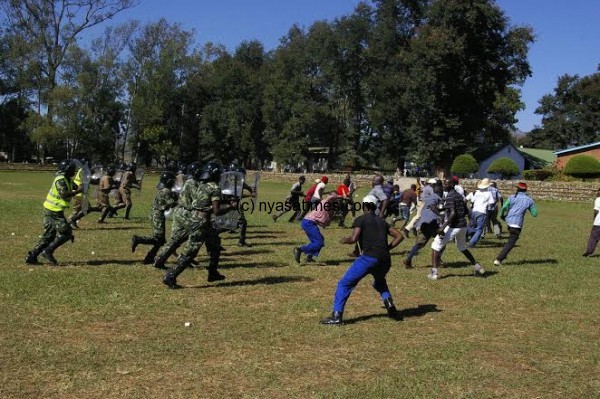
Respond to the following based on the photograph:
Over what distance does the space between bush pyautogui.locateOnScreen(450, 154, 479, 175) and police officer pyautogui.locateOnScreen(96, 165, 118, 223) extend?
3626 cm

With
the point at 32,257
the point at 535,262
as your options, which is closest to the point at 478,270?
the point at 535,262

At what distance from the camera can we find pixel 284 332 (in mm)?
7500

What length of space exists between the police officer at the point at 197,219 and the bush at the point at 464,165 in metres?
41.8

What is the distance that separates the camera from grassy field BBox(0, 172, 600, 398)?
579 cm

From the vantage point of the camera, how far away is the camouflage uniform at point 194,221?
9.46 m

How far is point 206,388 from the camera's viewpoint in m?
5.60

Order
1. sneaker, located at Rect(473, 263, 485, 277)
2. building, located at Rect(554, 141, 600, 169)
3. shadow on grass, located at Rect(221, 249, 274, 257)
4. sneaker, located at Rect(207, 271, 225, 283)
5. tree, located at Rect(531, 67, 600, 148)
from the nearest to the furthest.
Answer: sneaker, located at Rect(207, 271, 225, 283) < sneaker, located at Rect(473, 263, 485, 277) < shadow on grass, located at Rect(221, 249, 274, 257) < building, located at Rect(554, 141, 600, 169) < tree, located at Rect(531, 67, 600, 148)

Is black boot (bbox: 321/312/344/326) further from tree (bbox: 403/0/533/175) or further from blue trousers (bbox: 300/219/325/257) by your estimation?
tree (bbox: 403/0/533/175)

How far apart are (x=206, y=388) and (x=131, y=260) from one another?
692 cm

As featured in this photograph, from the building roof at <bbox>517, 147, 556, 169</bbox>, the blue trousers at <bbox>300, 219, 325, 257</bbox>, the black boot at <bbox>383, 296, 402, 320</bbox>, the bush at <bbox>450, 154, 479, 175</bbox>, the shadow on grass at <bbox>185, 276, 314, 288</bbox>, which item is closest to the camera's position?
the black boot at <bbox>383, 296, 402, 320</bbox>

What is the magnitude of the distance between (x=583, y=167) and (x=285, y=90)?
34639 millimetres

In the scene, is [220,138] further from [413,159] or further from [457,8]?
[457,8]

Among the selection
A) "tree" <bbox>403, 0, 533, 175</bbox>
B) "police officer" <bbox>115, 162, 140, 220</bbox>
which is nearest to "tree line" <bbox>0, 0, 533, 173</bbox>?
"tree" <bbox>403, 0, 533, 175</bbox>

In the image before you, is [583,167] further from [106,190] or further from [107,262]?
[107,262]
